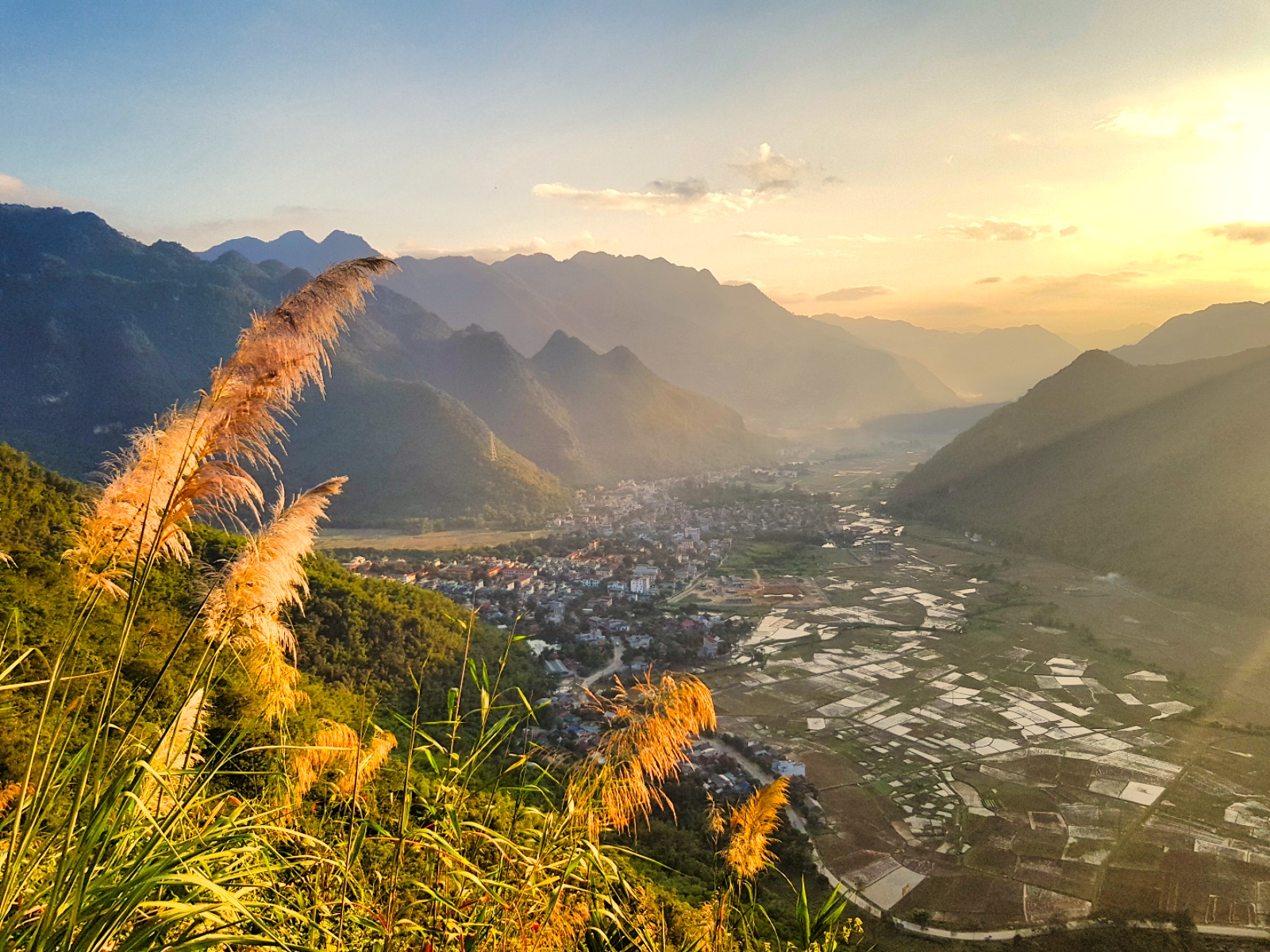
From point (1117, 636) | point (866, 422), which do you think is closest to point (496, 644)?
point (1117, 636)

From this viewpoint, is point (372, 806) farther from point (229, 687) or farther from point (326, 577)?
point (326, 577)

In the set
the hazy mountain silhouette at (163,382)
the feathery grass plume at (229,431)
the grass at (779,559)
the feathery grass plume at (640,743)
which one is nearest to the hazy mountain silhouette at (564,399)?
the hazy mountain silhouette at (163,382)

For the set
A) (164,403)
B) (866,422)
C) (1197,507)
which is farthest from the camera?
(866,422)

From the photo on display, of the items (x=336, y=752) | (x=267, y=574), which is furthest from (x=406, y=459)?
(x=267, y=574)

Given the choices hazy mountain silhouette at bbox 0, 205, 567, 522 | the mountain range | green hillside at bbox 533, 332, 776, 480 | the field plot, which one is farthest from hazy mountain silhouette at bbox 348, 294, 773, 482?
the field plot

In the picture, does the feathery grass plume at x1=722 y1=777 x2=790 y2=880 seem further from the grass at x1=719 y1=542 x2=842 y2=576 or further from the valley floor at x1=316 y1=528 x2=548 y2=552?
the valley floor at x1=316 y1=528 x2=548 y2=552

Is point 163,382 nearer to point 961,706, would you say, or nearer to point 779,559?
point 779,559
